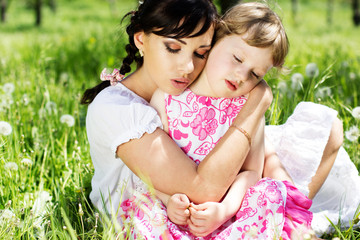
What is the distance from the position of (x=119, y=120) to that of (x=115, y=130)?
0.05 m

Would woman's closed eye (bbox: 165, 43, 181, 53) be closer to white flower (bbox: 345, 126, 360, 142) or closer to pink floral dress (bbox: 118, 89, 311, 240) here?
pink floral dress (bbox: 118, 89, 311, 240)

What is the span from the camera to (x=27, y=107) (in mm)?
3021

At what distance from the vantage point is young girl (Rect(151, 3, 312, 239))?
5.65 ft

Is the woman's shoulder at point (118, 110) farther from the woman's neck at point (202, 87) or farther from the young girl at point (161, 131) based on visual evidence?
the woman's neck at point (202, 87)

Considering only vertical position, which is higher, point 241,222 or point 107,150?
point 107,150

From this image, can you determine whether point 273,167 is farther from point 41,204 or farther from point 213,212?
point 41,204

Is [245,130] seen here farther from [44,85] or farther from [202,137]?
[44,85]

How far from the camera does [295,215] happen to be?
1749 mm

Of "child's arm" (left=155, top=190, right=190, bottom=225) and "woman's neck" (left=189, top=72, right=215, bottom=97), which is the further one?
"woman's neck" (left=189, top=72, right=215, bottom=97)

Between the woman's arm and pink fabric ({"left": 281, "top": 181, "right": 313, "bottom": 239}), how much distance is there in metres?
0.25

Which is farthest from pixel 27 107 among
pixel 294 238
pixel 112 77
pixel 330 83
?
pixel 330 83

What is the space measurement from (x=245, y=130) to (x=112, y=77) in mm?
760

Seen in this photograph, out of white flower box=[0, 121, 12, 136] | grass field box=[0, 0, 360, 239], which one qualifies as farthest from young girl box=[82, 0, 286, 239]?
white flower box=[0, 121, 12, 136]

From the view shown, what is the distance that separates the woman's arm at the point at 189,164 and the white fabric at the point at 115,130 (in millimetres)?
55
